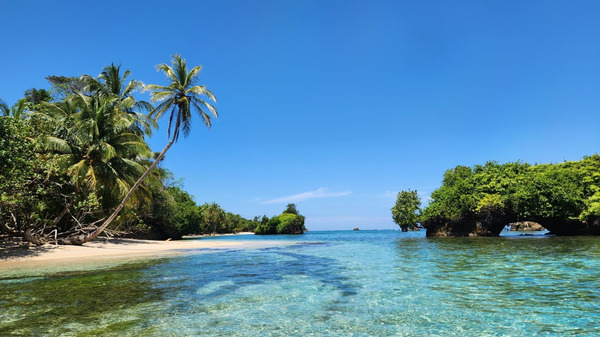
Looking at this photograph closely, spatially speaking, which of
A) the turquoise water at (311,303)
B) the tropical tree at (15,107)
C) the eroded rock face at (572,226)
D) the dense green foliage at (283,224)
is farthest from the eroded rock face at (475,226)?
the dense green foliage at (283,224)

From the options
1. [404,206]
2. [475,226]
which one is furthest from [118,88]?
[404,206]

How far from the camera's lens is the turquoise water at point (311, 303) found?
19.6ft

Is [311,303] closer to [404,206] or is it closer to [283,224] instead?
[404,206]

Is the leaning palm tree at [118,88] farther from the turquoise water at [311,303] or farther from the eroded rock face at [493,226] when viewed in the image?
the eroded rock face at [493,226]

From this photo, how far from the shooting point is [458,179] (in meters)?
48.0

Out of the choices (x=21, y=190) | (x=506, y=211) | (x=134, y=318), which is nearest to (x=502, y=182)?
(x=506, y=211)

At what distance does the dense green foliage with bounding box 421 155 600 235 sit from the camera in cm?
3569

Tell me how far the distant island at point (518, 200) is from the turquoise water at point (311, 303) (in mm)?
28409

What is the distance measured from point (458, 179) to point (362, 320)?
155 ft

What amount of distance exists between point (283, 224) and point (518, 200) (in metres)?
71.8

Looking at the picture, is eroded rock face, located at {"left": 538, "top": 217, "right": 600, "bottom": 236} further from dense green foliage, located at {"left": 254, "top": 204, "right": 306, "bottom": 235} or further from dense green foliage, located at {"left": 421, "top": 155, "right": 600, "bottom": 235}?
dense green foliage, located at {"left": 254, "top": 204, "right": 306, "bottom": 235}

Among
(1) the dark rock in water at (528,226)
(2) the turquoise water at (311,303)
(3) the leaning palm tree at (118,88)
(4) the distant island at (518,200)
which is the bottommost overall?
(1) the dark rock in water at (528,226)

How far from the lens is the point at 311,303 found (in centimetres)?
808

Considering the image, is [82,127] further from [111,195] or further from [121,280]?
[121,280]
